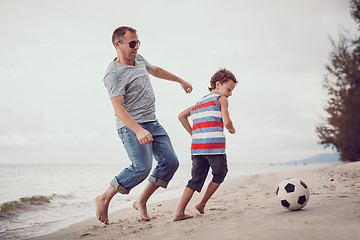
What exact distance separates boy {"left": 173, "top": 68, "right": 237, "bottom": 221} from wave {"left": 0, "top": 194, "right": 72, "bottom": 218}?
13.4 ft

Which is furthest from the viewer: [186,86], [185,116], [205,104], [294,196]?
[186,86]

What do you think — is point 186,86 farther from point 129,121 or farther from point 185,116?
point 129,121

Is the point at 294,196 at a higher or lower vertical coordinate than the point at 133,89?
lower

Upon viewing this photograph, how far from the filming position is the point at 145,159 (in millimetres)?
3420

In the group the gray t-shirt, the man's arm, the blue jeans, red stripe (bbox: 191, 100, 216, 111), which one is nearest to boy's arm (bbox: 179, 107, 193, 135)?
red stripe (bbox: 191, 100, 216, 111)

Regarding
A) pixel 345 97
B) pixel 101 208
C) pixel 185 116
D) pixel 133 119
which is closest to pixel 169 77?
pixel 185 116

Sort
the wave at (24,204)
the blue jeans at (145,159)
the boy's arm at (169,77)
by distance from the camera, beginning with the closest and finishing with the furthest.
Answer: the blue jeans at (145,159)
the boy's arm at (169,77)
the wave at (24,204)

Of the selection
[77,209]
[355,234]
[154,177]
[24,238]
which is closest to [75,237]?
[24,238]

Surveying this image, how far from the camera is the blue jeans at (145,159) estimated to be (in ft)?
11.2

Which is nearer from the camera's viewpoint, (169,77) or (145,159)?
(145,159)

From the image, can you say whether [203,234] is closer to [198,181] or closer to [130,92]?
[198,181]

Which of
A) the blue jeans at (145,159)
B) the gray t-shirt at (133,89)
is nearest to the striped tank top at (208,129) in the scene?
the blue jeans at (145,159)

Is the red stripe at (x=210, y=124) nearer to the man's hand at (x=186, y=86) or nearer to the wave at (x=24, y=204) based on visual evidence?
the man's hand at (x=186, y=86)

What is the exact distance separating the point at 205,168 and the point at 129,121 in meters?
1.03
